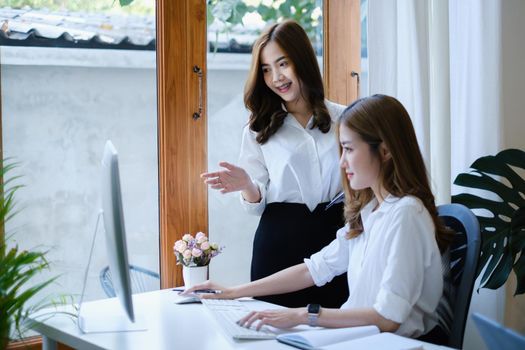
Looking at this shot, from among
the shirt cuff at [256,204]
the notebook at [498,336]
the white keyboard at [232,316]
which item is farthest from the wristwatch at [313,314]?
the shirt cuff at [256,204]

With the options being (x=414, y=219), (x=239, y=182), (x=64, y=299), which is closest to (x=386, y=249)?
(x=414, y=219)

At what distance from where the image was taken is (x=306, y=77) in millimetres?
2729

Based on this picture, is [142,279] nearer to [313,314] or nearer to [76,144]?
[76,144]

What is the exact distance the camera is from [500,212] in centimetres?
292

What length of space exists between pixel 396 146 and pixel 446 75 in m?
1.20

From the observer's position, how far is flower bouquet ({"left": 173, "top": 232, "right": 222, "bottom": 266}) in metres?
2.75

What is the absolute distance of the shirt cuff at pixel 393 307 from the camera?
6.40 ft

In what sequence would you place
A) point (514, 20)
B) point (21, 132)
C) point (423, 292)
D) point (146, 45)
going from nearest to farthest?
point (423, 292), point (21, 132), point (146, 45), point (514, 20)

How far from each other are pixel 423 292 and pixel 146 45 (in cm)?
145

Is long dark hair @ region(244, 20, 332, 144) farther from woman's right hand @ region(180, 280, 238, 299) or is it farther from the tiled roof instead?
woman's right hand @ region(180, 280, 238, 299)

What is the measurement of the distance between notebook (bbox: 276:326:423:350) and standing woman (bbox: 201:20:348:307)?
80cm

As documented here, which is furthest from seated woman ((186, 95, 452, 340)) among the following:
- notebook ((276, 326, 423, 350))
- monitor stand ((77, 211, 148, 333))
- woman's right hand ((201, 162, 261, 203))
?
woman's right hand ((201, 162, 261, 203))

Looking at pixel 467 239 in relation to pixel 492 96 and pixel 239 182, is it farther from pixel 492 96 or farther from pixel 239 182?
pixel 492 96

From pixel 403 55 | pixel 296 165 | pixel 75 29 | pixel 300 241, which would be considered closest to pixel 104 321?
pixel 300 241
